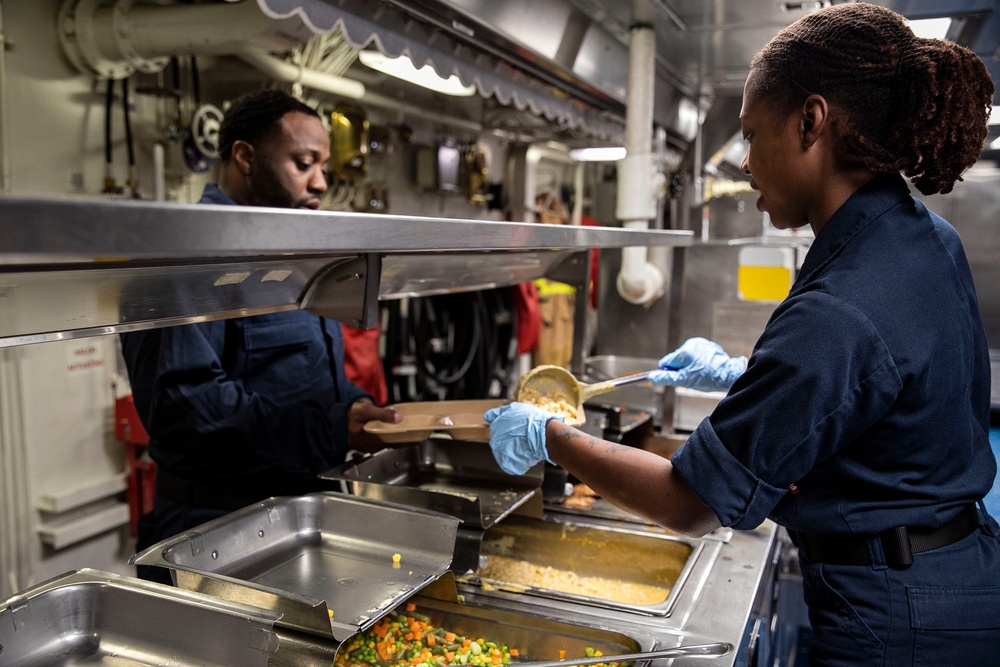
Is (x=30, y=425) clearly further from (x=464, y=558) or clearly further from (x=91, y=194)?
(x=464, y=558)

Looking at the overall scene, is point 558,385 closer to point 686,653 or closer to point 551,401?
point 551,401

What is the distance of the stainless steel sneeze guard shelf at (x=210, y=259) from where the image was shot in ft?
2.19

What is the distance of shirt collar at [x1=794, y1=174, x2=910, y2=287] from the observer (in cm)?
136

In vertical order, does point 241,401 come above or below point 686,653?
above

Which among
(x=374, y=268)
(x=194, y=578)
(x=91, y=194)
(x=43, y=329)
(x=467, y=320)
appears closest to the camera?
(x=43, y=329)

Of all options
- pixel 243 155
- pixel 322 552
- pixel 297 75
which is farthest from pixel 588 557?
pixel 297 75

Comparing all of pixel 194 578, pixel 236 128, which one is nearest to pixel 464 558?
pixel 194 578

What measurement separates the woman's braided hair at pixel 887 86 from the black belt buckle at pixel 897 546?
641mm

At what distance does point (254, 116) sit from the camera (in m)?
2.31

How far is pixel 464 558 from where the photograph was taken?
1.82 m

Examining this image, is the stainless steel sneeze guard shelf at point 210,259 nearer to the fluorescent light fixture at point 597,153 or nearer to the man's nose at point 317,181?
the man's nose at point 317,181

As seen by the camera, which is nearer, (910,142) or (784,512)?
(910,142)

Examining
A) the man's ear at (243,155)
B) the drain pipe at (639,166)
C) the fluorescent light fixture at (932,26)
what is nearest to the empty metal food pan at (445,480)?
the man's ear at (243,155)

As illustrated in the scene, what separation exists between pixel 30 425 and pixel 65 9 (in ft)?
5.77
